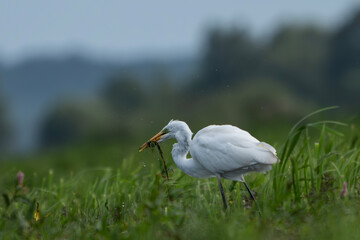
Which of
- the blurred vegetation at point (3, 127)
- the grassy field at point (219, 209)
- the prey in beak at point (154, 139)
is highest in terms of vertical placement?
the prey in beak at point (154, 139)

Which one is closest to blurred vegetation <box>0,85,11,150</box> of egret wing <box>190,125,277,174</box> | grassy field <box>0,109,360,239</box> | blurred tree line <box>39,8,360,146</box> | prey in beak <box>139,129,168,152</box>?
blurred tree line <box>39,8,360,146</box>

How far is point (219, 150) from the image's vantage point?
607 centimetres

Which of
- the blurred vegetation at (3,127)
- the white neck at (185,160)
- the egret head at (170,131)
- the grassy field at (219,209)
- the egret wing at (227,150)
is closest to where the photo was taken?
the grassy field at (219,209)

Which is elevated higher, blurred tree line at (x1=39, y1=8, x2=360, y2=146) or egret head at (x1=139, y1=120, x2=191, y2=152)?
egret head at (x1=139, y1=120, x2=191, y2=152)

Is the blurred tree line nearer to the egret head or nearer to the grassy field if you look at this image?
the grassy field

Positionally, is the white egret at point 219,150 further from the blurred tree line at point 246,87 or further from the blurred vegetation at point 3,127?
the blurred vegetation at point 3,127

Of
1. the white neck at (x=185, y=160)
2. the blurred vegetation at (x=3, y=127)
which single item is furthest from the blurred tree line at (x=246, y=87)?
the white neck at (x=185, y=160)

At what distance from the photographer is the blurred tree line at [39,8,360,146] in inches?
1767

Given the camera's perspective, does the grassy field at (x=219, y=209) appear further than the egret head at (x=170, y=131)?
No

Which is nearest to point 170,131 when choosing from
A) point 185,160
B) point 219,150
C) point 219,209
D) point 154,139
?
point 154,139

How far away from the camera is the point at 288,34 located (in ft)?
218

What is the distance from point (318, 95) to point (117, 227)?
5350cm

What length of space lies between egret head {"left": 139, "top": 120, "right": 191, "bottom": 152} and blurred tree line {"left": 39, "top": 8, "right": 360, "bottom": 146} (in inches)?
1259

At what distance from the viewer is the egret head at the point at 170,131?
609 cm
